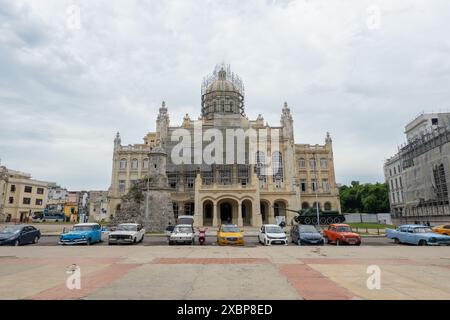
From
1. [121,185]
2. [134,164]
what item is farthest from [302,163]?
[121,185]

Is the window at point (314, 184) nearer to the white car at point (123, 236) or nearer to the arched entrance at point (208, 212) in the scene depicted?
the arched entrance at point (208, 212)

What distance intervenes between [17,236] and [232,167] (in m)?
34.1

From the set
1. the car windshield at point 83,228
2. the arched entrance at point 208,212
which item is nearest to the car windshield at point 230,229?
the car windshield at point 83,228

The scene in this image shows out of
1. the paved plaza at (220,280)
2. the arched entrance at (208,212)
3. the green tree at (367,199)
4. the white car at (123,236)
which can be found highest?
the green tree at (367,199)

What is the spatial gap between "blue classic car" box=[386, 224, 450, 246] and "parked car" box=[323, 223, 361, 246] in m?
3.51

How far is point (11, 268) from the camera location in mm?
9750

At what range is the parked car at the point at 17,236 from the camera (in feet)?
59.7

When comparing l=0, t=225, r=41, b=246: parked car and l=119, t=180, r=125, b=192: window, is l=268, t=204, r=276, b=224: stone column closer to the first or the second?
l=119, t=180, r=125, b=192: window

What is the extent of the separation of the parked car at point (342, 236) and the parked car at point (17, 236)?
20966mm

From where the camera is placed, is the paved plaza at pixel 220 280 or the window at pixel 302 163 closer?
the paved plaza at pixel 220 280

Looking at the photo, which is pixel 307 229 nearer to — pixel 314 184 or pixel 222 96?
pixel 314 184
